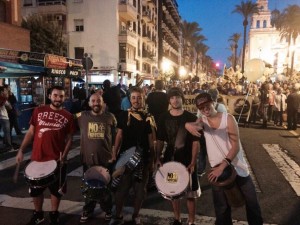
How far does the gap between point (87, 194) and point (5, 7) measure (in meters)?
21.4

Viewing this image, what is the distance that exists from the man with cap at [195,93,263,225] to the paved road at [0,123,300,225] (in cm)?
95

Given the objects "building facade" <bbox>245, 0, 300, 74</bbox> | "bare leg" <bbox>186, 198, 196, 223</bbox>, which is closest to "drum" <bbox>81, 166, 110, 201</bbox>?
"bare leg" <bbox>186, 198, 196, 223</bbox>

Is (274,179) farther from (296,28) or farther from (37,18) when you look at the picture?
(296,28)

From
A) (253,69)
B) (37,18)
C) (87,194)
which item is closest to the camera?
(87,194)

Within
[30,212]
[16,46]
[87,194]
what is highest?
[16,46]

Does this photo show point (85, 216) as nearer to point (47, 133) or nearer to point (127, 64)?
point (47, 133)

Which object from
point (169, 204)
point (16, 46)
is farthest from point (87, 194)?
point (16, 46)

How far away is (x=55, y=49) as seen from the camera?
34281 mm

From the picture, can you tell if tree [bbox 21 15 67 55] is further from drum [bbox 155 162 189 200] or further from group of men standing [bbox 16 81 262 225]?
drum [bbox 155 162 189 200]

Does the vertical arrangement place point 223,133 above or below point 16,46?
below

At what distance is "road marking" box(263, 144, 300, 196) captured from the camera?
21.6 ft

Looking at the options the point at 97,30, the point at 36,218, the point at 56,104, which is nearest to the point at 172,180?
the point at 56,104

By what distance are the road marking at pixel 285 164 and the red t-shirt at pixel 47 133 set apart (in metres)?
4.21

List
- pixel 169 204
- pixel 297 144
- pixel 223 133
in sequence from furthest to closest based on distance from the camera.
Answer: pixel 297 144, pixel 169 204, pixel 223 133
